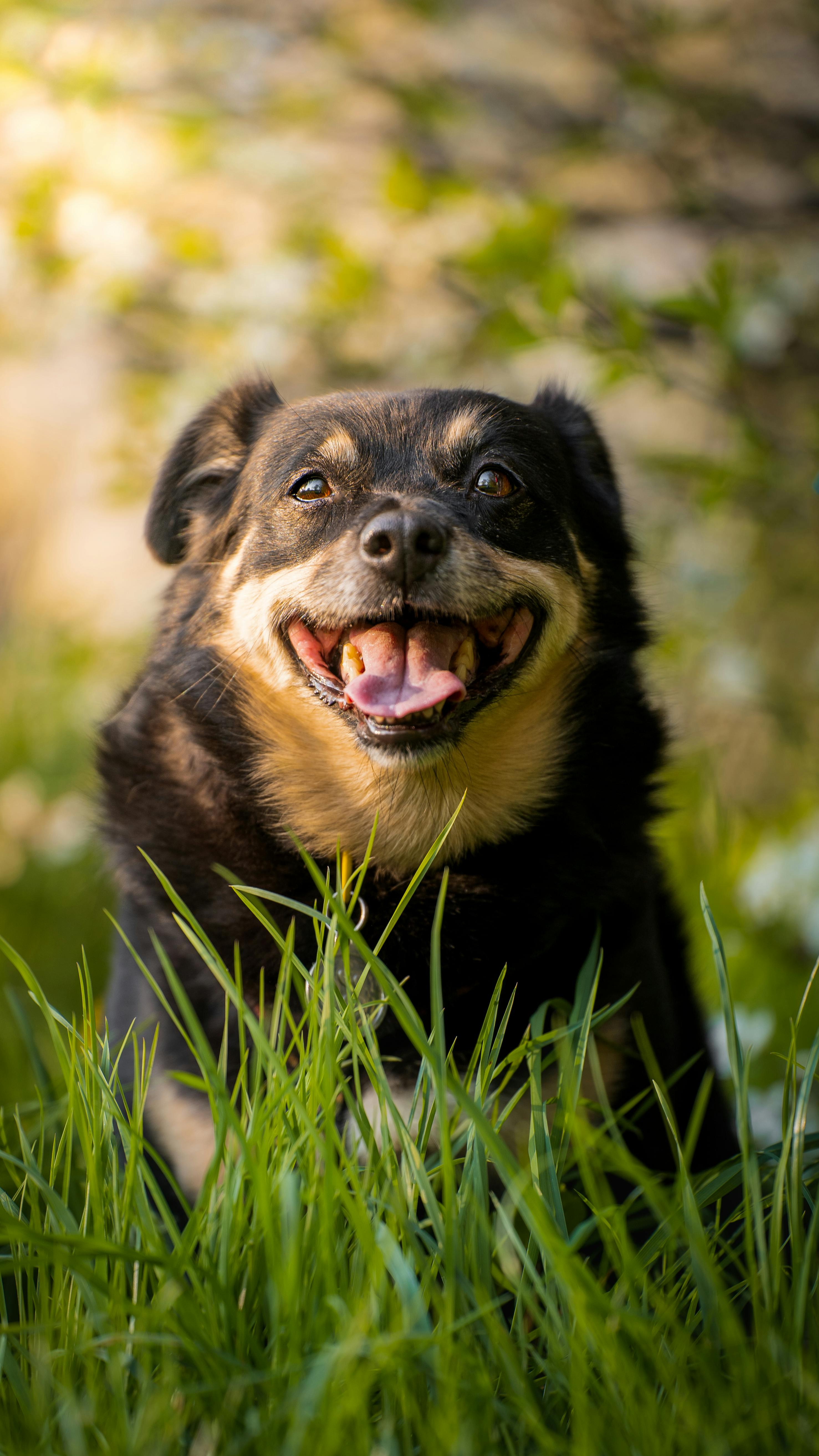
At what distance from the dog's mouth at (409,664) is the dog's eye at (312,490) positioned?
322 millimetres

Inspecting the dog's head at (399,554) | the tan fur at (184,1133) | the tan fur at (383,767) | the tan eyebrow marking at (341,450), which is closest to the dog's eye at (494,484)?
the dog's head at (399,554)

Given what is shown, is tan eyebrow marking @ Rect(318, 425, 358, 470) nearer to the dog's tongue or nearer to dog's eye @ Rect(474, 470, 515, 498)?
dog's eye @ Rect(474, 470, 515, 498)

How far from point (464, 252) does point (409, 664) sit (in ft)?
6.99

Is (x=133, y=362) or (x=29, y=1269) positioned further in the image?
(x=133, y=362)

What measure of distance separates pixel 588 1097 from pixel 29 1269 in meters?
1.13

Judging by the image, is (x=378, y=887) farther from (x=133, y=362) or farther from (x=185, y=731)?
(x=133, y=362)

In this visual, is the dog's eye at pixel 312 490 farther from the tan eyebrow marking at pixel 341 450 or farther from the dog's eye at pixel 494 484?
the dog's eye at pixel 494 484

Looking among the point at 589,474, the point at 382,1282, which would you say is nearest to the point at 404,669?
the point at 589,474

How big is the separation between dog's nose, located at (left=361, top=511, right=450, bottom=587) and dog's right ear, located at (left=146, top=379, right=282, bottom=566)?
73 centimetres

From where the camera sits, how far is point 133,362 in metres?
5.02

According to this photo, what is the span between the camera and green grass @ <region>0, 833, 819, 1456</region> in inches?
48.7

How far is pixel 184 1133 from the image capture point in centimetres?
220

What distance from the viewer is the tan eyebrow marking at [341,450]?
2.51m

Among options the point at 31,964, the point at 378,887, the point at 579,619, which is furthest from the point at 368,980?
the point at 31,964
